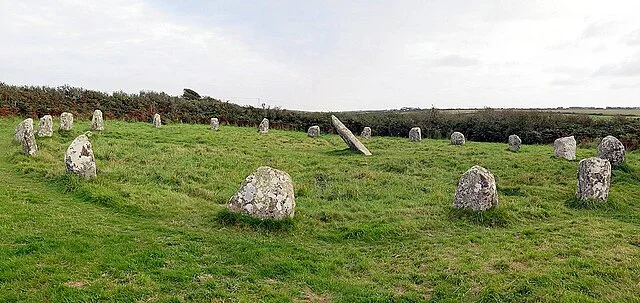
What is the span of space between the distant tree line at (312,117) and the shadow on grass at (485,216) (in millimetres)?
22798

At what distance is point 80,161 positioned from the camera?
1285 cm

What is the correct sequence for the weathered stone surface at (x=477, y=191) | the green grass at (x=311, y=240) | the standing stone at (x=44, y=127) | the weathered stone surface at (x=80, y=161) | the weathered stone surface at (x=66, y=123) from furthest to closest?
1. the weathered stone surface at (x=66, y=123)
2. the standing stone at (x=44, y=127)
3. the weathered stone surface at (x=80, y=161)
4. the weathered stone surface at (x=477, y=191)
5. the green grass at (x=311, y=240)

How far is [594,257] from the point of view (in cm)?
773

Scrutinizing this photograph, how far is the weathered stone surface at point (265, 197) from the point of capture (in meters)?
9.64

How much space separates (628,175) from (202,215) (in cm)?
1477

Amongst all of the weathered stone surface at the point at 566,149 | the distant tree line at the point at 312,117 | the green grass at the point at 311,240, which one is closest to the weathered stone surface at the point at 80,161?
the green grass at the point at 311,240

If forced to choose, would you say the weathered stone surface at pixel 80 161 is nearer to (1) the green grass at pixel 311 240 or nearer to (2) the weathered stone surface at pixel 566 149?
(1) the green grass at pixel 311 240

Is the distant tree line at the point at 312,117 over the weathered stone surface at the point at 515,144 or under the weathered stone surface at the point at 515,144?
over

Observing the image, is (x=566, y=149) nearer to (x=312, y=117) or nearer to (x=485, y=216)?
(x=485, y=216)

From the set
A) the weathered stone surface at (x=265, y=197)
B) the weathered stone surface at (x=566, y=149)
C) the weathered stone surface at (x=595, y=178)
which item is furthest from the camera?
the weathered stone surface at (x=566, y=149)

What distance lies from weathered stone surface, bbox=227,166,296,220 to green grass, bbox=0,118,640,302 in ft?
0.94

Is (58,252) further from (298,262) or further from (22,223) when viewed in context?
(298,262)

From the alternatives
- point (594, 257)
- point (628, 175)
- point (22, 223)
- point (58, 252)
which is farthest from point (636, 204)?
point (22, 223)

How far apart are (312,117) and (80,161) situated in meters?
33.7
